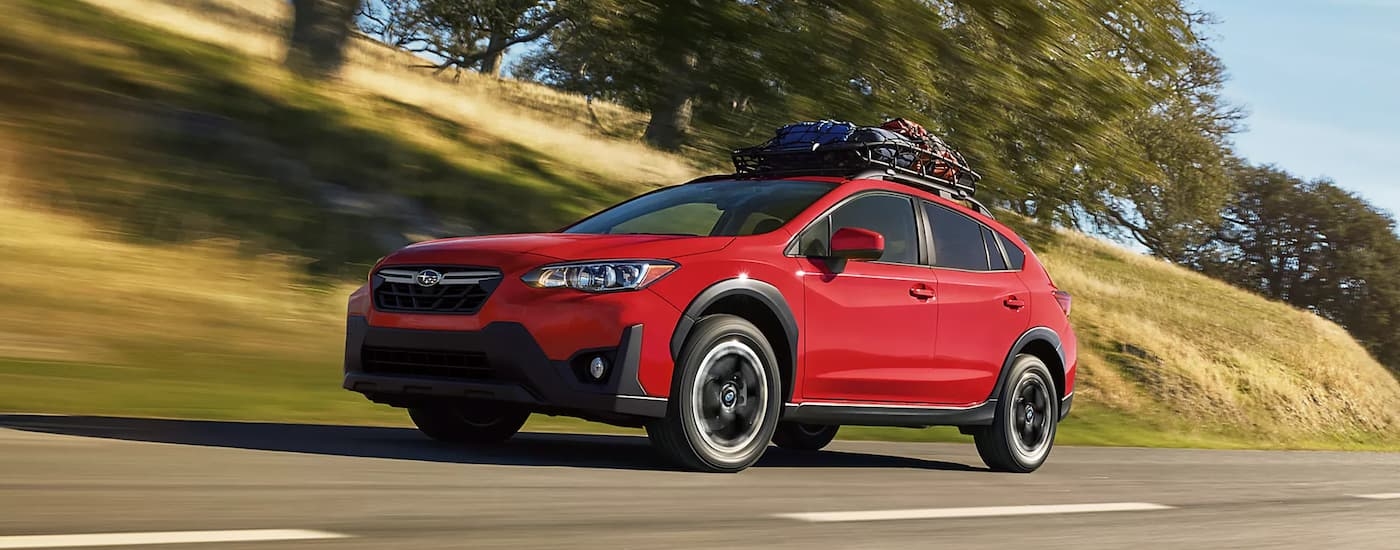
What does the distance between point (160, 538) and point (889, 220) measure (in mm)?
5140

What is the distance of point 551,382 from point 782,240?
1510 millimetres

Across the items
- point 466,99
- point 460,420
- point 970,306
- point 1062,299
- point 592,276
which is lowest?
point 460,420

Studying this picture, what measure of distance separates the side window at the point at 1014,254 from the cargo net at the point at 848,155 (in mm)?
407

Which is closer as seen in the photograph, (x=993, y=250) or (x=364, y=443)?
(x=364, y=443)

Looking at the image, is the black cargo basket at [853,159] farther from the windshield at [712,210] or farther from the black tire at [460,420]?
the black tire at [460,420]

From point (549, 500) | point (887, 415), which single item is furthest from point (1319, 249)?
point (549, 500)

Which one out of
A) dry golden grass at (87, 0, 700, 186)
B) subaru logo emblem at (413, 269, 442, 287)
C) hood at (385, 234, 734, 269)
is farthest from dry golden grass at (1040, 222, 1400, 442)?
subaru logo emblem at (413, 269, 442, 287)

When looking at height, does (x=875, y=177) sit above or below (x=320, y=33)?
above

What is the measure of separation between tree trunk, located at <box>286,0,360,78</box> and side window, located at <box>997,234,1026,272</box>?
11.7 m

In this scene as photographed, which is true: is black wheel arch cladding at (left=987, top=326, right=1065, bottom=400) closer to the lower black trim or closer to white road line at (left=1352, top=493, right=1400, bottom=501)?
the lower black trim

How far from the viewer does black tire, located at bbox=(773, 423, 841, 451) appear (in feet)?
34.4

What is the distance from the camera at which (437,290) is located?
726 centimetres

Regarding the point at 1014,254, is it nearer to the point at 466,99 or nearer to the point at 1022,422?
the point at 1022,422

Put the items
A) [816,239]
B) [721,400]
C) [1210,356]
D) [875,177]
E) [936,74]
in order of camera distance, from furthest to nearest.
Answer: [1210,356] → [936,74] → [875,177] → [816,239] → [721,400]
